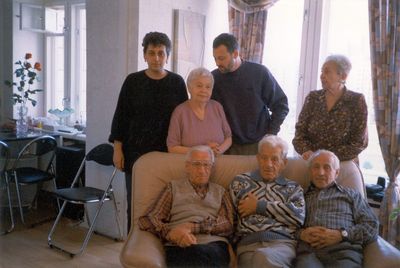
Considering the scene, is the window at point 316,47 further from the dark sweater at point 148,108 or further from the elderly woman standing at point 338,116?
the dark sweater at point 148,108

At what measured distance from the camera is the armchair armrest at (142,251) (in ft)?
6.06

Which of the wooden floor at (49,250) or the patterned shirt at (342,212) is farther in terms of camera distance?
the wooden floor at (49,250)

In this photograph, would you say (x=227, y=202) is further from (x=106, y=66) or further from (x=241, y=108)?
(x=106, y=66)

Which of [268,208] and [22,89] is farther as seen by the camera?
[22,89]

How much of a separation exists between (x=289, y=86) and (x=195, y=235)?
205 cm

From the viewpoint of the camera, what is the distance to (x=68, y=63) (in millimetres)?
5027

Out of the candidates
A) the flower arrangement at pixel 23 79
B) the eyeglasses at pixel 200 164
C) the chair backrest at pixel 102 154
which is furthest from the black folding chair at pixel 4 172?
the eyeglasses at pixel 200 164

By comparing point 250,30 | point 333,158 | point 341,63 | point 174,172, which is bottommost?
point 174,172

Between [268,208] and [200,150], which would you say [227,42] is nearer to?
[200,150]

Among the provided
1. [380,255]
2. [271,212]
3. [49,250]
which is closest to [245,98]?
[271,212]

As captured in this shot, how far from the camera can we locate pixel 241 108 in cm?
263

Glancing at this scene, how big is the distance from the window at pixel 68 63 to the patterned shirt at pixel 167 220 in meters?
2.99

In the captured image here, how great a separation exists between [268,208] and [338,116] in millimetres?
704

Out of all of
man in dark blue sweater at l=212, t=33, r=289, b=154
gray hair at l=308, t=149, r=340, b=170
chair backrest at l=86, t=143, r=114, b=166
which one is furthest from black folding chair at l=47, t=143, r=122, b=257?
gray hair at l=308, t=149, r=340, b=170
